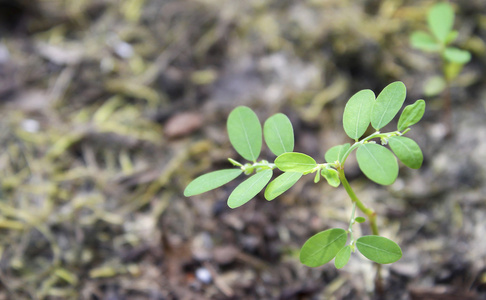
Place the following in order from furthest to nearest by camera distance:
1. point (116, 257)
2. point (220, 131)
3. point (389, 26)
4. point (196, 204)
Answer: point (389, 26) → point (220, 131) → point (196, 204) → point (116, 257)

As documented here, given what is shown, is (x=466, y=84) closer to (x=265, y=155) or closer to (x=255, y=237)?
(x=265, y=155)

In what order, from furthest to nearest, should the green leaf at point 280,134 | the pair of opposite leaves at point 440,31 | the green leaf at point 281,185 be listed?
Result: the pair of opposite leaves at point 440,31 < the green leaf at point 280,134 < the green leaf at point 281,185

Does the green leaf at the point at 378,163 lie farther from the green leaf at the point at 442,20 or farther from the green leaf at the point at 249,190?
the green leaf at the point at 442,20

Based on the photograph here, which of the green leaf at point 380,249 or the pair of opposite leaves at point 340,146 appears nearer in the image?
the pair of opposite leaves at point 340,146

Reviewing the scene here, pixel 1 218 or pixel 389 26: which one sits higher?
pixel 389 26

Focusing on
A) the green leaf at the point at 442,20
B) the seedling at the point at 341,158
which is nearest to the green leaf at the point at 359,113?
the seedling at the point at 341,158

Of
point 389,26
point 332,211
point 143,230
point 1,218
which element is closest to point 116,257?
point 143,230

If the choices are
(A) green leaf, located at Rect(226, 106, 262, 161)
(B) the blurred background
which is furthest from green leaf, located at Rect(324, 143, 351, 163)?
(B) the blurred background

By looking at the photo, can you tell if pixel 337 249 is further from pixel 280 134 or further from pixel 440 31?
pixel 440 31
